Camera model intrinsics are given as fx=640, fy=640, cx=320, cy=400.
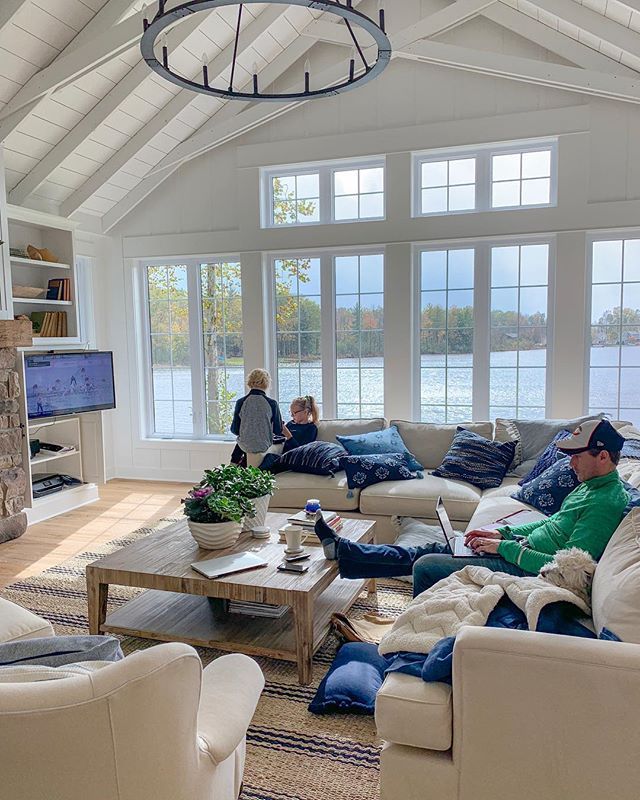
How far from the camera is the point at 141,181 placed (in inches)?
253

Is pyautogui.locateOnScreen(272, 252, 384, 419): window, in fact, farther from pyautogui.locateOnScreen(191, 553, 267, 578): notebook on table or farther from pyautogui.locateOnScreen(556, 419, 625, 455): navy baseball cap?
pyautogui.locateOnScreen(556, 419, 625, 455): navy baseball cap

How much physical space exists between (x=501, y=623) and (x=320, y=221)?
475 centimetres

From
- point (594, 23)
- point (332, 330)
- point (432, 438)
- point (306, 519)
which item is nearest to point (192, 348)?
point (332, 330)

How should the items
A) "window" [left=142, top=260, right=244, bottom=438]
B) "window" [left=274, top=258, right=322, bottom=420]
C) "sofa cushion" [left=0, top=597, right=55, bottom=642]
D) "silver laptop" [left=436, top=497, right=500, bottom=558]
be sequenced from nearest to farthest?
"sofa cushion" [left=0, top=597, right=55, bottom=642], "silver laptop" [left=436, top=497, right=500, bottom=558], "window" [left=274, top=258, right=322, bottom=420], "window" [left=142, top=260, right=244, bottom=438]

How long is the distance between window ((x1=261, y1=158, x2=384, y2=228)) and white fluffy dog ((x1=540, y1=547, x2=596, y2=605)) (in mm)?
4296

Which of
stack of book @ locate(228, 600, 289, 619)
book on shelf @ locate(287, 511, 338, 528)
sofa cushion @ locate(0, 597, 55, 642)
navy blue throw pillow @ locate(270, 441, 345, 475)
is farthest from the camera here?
navy blue throw pillow @ locate(270, 441, 345, 475)

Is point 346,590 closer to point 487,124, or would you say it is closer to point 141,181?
point 487,124

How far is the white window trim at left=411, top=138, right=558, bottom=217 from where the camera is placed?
537 cm

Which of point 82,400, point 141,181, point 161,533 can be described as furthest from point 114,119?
point 161,533

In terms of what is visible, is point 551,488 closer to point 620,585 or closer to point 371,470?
point 371,470

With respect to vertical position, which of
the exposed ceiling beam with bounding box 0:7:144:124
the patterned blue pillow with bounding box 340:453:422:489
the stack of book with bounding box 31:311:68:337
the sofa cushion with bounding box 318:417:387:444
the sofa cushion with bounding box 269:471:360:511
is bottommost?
the sofa cushion with bounding box 269:471:360:511

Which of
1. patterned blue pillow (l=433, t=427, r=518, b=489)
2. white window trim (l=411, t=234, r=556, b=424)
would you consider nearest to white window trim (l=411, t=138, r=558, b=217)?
white window trim (l=411, t=234, r=556, b=424)

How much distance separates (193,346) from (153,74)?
254 cm

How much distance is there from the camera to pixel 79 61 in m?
4.40
